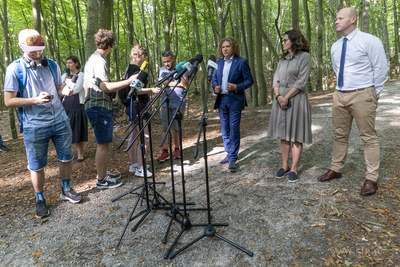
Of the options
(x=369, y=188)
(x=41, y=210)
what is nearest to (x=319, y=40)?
(x=369, y=188)

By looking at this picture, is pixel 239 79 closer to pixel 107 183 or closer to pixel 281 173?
pixel 281 173

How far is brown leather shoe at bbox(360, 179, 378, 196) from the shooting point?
313cm

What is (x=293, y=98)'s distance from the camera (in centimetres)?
368

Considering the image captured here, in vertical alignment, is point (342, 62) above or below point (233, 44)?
below

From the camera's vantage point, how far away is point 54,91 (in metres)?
3.31

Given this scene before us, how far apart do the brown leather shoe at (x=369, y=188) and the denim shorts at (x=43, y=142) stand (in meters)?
4.06

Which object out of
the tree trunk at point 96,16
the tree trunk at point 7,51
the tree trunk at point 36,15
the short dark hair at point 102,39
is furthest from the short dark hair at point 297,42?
the tree trunk at point 7,51

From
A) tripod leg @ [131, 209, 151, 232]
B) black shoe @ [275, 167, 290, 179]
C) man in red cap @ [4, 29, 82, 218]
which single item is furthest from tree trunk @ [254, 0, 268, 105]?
tripod leg @ [131, 209, 151, 232]

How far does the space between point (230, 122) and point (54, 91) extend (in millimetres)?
2803

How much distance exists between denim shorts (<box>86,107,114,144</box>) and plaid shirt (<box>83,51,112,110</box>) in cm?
8

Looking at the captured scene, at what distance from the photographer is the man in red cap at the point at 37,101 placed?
2.94 meters

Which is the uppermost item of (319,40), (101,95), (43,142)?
(319,40)

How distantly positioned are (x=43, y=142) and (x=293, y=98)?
3.58 m

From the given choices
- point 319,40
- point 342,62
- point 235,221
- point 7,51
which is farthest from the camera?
point 319,40
